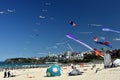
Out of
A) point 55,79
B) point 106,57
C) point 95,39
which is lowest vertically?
point 55,79

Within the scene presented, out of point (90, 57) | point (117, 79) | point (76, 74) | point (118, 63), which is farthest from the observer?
point (90, 57)

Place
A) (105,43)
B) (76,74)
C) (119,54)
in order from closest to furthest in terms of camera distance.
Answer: (76,74), (105,43), (119,54)

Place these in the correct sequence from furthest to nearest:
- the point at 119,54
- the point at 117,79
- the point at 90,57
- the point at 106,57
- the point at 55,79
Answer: the point at 90,57
the point at 119,54
the point at 106,57
the point at 55,79
the point at 117,79

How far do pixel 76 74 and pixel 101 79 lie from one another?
12167 millimetres

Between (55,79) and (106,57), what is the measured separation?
16.0m

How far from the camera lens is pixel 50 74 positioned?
1650 inches

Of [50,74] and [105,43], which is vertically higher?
[105,43]

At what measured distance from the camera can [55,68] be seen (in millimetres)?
40969

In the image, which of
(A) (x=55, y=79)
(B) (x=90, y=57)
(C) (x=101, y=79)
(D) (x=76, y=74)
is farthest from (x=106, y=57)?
(B) (x=90, y=57)

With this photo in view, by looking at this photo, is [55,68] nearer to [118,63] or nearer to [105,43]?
[105,43]

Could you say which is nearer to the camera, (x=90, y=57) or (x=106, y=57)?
(x=106, y=57)

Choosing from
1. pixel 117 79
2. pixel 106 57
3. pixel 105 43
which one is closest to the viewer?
pixel 117 79

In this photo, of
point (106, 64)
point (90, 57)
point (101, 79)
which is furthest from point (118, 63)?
point (90, 57)

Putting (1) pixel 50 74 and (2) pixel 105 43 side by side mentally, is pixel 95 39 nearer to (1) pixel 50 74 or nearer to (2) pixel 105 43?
(2) pixel 105 43
